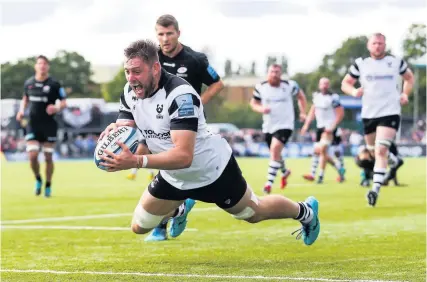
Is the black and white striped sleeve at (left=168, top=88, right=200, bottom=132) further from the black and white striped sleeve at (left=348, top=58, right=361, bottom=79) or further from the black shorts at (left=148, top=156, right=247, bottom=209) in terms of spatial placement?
the black and white striped sleeve at (left=348, top=58, right=361, bottom=79)

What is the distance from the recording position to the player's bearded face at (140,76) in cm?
713

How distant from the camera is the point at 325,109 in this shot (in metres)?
23.2

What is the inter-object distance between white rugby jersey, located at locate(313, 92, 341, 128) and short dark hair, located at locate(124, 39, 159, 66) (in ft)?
52.4

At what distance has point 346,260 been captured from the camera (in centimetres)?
868

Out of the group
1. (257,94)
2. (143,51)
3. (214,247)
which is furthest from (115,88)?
(143,51)

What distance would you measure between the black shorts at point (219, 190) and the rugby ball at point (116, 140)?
1040 mm

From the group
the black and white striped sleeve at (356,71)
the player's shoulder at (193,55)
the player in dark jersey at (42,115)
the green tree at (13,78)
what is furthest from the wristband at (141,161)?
the green tree at (13,78)

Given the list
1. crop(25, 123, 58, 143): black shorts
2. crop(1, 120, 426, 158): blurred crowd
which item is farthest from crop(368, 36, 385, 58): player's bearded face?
crop(1, 120, 426, 158): blurred crowd

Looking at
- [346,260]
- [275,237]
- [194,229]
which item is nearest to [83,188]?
[194,229]

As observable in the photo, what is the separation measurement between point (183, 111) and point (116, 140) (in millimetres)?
633

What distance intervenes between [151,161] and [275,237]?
13.0ft

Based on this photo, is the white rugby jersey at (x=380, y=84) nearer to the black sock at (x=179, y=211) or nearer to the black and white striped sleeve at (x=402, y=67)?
the black and white striped sleeve at (x=402, y=67)

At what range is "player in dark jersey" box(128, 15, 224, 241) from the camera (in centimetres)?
1023

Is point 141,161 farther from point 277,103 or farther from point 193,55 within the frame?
point 277,103
